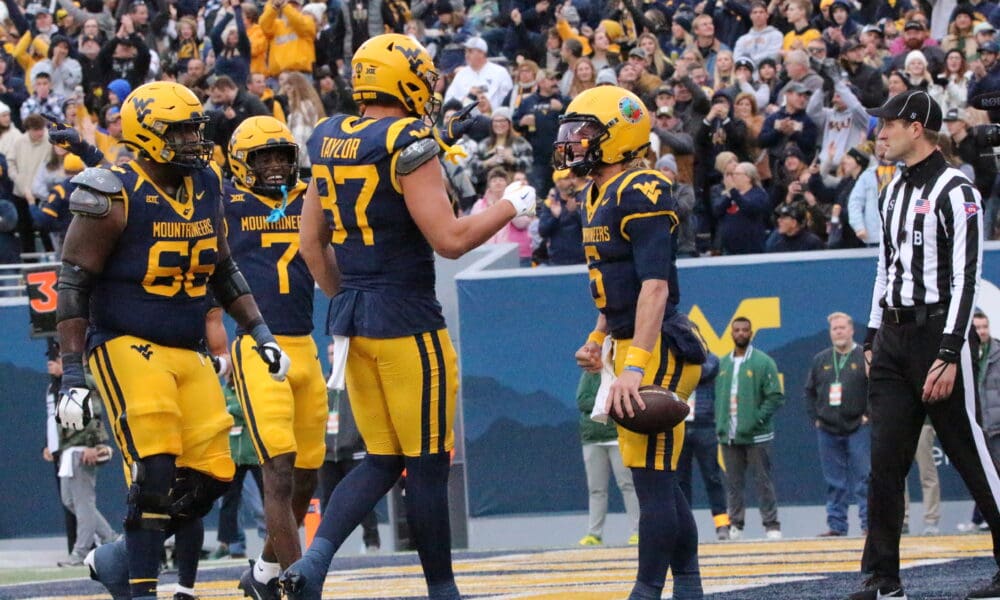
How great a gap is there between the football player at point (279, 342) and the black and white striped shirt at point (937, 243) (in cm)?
267

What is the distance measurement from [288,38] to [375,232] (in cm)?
1374

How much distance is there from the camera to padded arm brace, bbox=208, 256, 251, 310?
6.99 metres

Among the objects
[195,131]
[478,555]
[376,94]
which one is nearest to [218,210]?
[195,131]

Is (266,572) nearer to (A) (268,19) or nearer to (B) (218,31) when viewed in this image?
(A) (268,19)

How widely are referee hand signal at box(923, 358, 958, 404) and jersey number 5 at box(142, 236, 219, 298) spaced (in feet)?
9.41

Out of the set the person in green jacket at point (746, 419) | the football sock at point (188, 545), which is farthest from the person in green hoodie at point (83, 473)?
the football sock at point (188, 545)

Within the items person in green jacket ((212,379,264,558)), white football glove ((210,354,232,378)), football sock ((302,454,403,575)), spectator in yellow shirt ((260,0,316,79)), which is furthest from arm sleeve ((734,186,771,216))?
football sock ((302,454,403,575))

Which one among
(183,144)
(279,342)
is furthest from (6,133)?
(183,144)

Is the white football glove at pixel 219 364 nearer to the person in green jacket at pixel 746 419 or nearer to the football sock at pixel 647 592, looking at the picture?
the football sock at pixel 647 592

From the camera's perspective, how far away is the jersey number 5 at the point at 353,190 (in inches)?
237

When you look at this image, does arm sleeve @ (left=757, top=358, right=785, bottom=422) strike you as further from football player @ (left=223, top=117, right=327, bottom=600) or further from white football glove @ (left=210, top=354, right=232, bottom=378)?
white football glove @ (left=210, top=354, right=232, bottom=378)

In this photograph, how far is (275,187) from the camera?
8.02 metres

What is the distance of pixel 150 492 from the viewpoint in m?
6.39

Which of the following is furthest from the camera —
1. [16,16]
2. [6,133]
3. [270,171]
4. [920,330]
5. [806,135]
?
[16,16]
